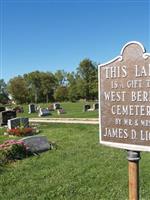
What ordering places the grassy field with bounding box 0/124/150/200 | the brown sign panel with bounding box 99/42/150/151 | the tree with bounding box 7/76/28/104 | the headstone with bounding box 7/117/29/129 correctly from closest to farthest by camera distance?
the brown sign panel with bounding box 99/42/150/151 → the grassy field with bounding box 0/124/150/200 → the headstone with bounding box 7/117/29/129 → the tree with bounding box 7/76/28/104

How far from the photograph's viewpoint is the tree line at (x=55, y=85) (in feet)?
281

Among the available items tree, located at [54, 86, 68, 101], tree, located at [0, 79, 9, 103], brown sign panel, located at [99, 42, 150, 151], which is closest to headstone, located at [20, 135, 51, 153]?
brown sign panel, located at [99, 42, 150, 151]

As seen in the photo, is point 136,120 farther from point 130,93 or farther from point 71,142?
point 71,142

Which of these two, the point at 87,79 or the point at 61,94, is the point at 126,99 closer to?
the point at 87,79

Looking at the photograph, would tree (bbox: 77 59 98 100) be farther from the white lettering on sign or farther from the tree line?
the white lettering on sign

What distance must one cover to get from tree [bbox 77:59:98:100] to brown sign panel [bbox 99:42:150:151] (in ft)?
247

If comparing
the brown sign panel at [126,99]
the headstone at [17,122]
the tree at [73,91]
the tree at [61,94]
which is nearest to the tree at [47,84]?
the tree at [61,94]

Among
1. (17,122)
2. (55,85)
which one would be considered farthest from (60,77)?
(17,122)

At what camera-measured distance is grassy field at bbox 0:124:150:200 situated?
7.98 metres

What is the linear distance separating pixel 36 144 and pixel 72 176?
3.96 metres

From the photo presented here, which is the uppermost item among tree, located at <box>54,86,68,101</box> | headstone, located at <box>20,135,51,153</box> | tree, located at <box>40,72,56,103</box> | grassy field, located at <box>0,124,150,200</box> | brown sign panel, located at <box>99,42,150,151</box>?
tree, located at <box>40,72,56,103</box>

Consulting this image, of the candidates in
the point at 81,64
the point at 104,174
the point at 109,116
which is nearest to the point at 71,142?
the point at 104,174

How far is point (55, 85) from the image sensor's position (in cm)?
9825

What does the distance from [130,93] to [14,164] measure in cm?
709
